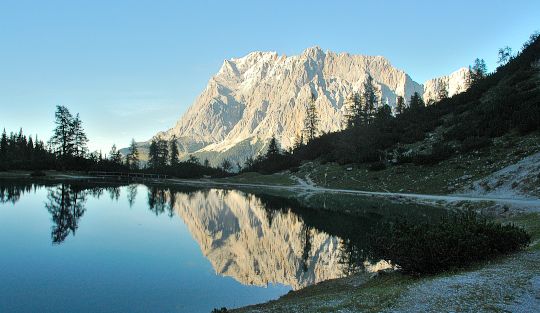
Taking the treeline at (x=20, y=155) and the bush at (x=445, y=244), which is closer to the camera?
the bush at (x=445, y=244)

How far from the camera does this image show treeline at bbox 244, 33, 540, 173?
192 feet

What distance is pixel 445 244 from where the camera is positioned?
13961mm

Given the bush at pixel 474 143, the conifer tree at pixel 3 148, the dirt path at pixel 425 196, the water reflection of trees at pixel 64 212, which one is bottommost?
the water reflection of trees at pixel 64 212

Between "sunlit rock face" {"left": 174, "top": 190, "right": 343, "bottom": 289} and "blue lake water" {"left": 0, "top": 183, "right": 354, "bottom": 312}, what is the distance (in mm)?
75

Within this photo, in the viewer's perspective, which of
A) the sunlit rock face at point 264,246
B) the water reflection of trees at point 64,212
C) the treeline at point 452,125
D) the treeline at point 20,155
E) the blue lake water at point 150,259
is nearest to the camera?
the blue lake water at point 150,259

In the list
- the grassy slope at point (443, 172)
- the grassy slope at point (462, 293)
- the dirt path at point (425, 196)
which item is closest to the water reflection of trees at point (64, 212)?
Result: the grassy slope at point (462, 293)

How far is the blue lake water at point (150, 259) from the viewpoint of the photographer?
15.8m

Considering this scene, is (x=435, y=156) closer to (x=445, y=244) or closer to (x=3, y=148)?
(x=445, y=244)

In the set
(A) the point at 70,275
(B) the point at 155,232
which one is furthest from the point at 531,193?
(A) the point at 70,275

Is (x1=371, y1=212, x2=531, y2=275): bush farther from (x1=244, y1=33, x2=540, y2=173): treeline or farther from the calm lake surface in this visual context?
(x1=244, y1=33, x2=540, y2=173): treeline

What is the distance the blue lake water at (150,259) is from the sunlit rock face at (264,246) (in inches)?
3.0

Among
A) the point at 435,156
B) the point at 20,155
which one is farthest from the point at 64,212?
the point at 20,155

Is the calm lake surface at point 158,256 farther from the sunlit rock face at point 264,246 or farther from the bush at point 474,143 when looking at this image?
the bush at point 474,143

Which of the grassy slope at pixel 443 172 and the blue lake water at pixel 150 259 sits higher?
the grassy slope at pixel 443 172
